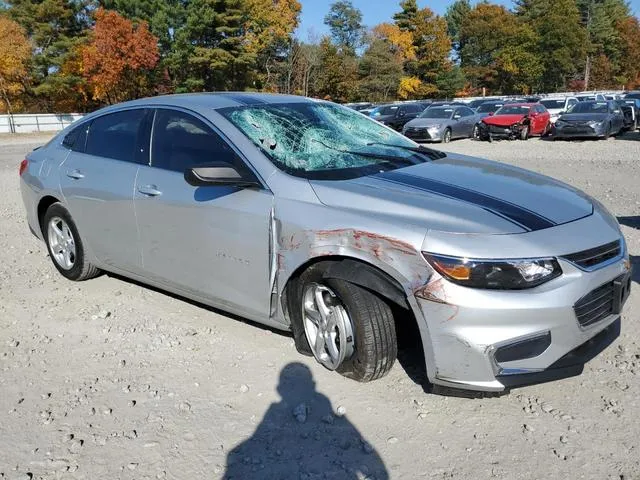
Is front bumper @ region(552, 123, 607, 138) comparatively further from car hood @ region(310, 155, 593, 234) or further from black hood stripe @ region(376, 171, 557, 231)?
black hood stripe @ region(376, 171, 557, 231)

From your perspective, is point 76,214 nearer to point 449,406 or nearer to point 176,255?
point 176,255

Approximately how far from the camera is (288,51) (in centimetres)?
6397

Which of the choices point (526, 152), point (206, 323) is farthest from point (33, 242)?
point (526, 152)

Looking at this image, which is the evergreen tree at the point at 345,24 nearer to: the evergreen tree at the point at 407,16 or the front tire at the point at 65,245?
the evergreen tree at the point at 407,16

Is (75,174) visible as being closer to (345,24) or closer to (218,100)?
(218,100)

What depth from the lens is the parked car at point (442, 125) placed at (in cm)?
2162

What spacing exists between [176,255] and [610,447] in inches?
109

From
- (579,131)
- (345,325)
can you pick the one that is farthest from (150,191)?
(579,131)

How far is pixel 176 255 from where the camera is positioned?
3.89 meters

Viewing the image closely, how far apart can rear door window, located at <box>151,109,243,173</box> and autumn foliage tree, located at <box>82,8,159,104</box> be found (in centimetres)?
4457

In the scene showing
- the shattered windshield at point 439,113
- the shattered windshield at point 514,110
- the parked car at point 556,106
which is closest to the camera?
the shattered windshield at point 514,110

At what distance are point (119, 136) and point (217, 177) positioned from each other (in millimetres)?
1559

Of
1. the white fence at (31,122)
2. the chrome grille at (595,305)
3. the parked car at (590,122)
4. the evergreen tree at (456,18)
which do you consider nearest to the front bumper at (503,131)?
the parked car at (590,122)

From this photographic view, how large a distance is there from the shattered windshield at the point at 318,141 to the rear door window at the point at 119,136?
0.81m
